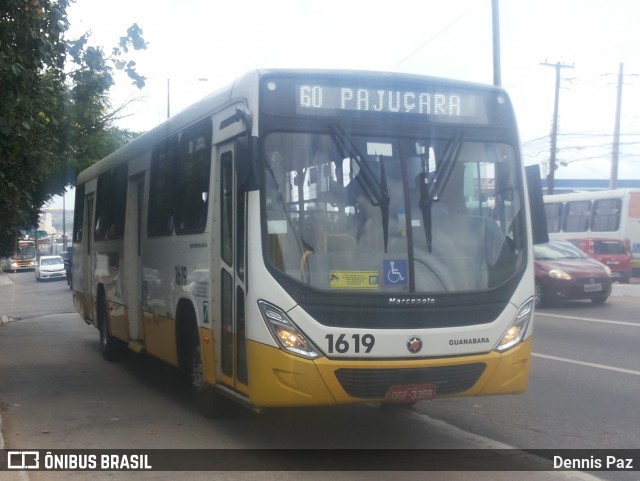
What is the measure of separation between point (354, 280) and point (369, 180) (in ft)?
2.74

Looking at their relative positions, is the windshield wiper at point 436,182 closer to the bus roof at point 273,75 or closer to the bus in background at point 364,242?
the bus in background at point 364,242

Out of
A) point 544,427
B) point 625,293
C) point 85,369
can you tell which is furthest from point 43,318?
point 544,427

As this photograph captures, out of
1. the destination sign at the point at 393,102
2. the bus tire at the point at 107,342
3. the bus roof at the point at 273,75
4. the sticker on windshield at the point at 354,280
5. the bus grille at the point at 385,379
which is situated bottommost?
the bus tire at the point at 107,342

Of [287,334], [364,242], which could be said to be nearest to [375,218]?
[364,242]

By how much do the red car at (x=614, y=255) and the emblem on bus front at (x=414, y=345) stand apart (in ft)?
82.8

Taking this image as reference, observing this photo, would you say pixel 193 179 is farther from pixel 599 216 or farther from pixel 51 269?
pixel 51 269

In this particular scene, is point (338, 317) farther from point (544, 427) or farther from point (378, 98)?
point (544, 427)

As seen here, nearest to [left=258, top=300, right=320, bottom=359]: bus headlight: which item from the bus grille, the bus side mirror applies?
the bus grille

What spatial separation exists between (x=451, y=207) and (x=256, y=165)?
1.68 meters

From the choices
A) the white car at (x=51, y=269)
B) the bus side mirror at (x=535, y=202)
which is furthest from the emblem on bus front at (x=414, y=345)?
the white car at (x=51, y=269)

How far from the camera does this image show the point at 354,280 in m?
6.91

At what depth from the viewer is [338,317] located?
6.78m

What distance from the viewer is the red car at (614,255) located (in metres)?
30.6

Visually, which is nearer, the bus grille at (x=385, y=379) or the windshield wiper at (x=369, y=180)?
the bus grille at (x=385, y=379)
